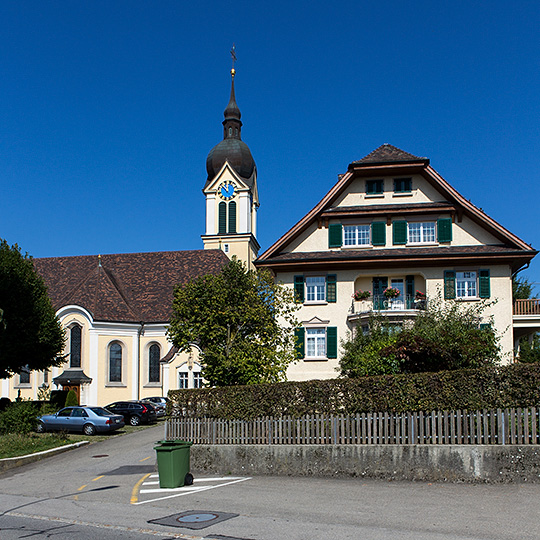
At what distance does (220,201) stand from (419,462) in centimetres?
5677

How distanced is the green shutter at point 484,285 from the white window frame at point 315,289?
24.2ft

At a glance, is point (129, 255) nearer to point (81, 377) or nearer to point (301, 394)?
point (81, 377)

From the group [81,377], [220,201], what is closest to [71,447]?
[81,377]

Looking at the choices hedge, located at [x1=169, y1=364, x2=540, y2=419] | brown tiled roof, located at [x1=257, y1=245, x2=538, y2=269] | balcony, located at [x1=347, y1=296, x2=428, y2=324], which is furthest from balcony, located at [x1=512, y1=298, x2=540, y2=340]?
hedge, located at [x1=169, y1=364, x2=540, y2=419]

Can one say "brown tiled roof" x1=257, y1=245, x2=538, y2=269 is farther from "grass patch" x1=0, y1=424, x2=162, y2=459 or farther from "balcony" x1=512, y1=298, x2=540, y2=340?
"grass patch" x1=0, y1=424, x2=162, y2=459

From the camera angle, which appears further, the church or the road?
the church

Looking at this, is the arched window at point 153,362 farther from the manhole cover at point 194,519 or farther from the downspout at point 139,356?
the manhole cover at point 194,519

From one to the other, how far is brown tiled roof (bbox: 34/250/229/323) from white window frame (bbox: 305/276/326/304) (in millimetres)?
19720

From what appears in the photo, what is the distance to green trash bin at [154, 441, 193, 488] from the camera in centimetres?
Answer: 1472

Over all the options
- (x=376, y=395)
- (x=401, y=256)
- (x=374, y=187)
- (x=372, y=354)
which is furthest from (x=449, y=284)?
(x=376, y=395)

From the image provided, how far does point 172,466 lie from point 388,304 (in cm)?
1756

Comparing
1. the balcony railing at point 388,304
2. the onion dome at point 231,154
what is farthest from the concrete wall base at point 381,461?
the onion dome at point 231,154

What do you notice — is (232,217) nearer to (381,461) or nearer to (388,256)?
(388,256)

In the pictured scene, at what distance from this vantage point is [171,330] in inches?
981
